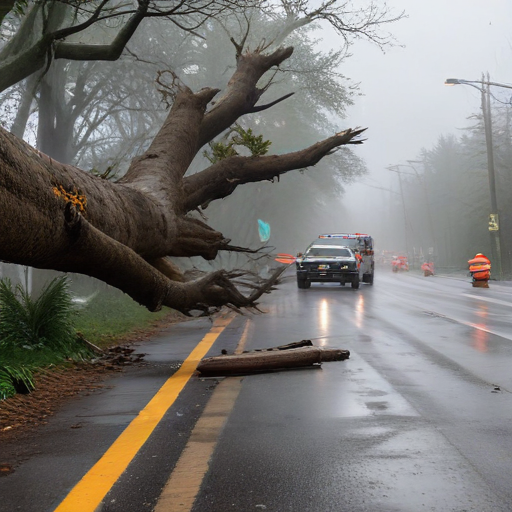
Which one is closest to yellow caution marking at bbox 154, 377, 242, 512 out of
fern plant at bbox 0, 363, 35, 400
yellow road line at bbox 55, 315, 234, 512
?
yellow road line at bbox 55, 315, 234, 512

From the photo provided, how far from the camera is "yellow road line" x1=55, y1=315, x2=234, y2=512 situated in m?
3.84

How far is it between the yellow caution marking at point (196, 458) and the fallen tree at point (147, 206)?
1.88 metres

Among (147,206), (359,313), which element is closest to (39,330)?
(147,206)

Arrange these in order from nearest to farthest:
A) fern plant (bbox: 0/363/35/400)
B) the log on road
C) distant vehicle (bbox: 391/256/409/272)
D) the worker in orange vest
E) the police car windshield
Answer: fern plant (bbox: 0/363/35/400) < the log on road < the police car windshield < the worker in orange vest < distant vehicle (bbox: 391/256/409/272)

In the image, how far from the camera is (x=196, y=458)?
15.2 ft

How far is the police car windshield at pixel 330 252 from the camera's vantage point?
30219 millimetres

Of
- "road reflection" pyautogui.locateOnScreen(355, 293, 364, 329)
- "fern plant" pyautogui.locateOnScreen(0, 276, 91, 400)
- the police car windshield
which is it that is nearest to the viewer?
"fern plant" pyautogui.locateOnScreen(0, 276, 91, 400)

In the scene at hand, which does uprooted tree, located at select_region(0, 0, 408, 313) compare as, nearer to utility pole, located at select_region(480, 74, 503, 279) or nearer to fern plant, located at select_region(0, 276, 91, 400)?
fern plant, located at select_region(0, 276, 91, 400)

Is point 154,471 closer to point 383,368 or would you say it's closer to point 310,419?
point 310,419

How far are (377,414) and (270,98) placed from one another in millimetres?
35609

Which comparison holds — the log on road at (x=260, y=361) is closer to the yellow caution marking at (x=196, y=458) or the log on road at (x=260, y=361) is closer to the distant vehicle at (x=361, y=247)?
the yellow caution marking at (x=196, y=458)

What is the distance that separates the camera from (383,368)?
333 inches

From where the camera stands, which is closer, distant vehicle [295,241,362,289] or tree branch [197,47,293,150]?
tree branch [197,47,293,150]

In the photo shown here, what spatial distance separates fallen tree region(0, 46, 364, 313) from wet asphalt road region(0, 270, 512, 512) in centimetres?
109
